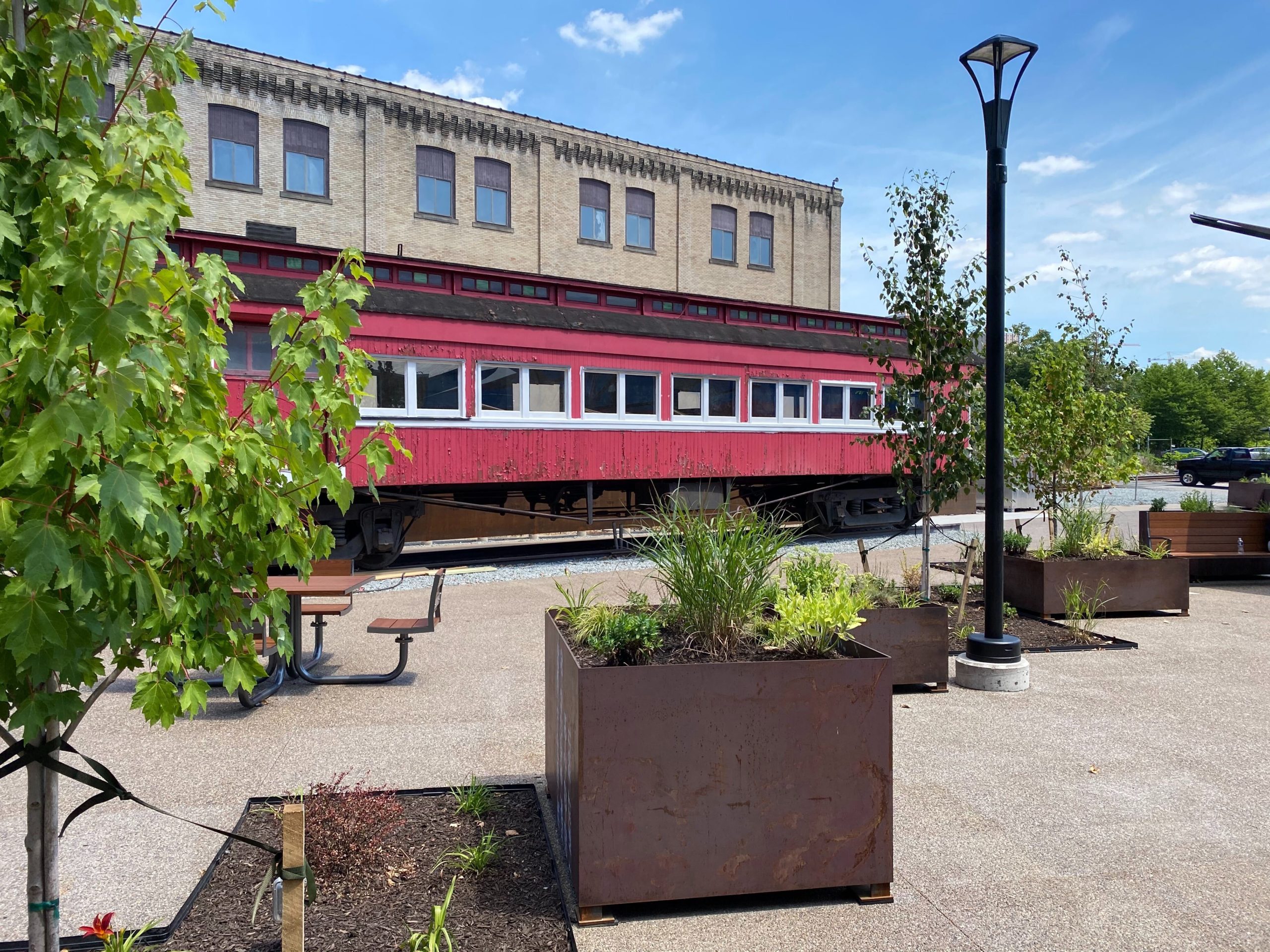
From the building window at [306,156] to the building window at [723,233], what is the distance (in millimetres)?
13107

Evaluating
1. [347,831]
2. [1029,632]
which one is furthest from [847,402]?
[347,831]

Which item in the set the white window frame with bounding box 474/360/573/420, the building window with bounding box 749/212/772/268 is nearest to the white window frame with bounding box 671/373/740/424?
the white window frame with bounding box 474/360/573/420

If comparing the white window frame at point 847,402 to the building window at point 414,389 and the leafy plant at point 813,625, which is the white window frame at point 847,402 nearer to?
the building window at point 414,389

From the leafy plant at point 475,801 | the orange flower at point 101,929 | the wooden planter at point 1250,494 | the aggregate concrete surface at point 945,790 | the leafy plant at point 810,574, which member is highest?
the wooden planter at point 1250,494

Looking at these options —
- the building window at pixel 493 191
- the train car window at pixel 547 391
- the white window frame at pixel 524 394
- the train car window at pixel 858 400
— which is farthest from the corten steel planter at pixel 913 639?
the building window at pixel 493 191

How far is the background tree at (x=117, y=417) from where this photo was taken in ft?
5.16

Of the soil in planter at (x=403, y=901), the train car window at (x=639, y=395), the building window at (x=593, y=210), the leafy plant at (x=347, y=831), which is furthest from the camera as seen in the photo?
the building window at (x=593, y=210)

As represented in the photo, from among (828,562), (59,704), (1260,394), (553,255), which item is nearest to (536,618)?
(828,562)

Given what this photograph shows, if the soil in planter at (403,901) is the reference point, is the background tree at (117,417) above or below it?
above

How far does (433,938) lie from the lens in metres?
2.68

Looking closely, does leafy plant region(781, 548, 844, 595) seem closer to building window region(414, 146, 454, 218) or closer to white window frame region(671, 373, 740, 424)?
white window frame region(671, 373, 740, 424)

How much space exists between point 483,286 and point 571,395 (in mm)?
2008

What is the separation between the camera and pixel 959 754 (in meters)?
4.76

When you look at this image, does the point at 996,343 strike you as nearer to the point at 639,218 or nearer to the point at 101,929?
the point at 101,929
